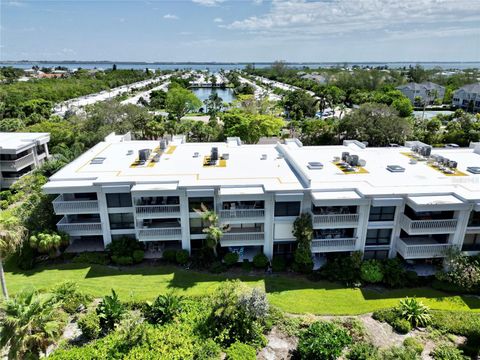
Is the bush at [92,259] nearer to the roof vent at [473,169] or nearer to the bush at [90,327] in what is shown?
the bush at [90,327]

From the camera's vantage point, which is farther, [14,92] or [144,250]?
Answer: [14,92]

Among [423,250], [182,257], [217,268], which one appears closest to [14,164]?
[182,257]

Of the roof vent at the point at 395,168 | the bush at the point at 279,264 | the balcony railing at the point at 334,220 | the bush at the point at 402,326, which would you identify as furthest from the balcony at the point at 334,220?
the roof vent at the point at 395,168

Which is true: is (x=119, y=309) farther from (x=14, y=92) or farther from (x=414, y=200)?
(x=14, y=92)

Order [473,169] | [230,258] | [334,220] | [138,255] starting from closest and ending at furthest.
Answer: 1. [334,220]
2. [230,258]
3. [138,255]
4. [473,169]

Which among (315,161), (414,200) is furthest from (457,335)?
(315,161)

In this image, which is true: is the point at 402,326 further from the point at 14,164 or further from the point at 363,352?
the point at 14,164
